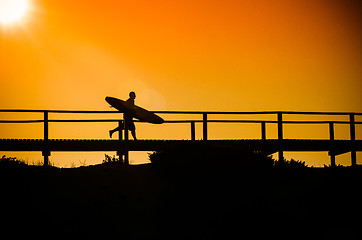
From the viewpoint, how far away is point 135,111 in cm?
1669

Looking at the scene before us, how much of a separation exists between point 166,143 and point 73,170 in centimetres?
570

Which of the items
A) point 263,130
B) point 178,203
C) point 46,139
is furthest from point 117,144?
point 178,203

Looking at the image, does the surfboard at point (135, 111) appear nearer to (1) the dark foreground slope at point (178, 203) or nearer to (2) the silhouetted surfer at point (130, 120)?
(2) the silhouetted surfer at point (130, 120)

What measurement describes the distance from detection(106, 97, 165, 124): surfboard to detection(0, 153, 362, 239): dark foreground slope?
4270 mm

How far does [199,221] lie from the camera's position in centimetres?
983

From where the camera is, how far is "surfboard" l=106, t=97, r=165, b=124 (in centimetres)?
1659

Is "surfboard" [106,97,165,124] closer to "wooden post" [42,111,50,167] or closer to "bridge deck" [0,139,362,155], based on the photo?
"bridge deck" [0,139,362,155]

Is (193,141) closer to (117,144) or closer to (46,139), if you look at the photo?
(117,144)

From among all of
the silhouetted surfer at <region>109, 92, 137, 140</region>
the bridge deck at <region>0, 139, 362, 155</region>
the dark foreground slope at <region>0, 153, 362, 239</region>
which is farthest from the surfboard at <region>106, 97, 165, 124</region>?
the dark foreground slope at <region>0, 153, 362, 239</region>

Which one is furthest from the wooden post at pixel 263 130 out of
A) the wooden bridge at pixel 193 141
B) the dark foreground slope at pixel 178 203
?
the dark foreground slope at pixel 178 203

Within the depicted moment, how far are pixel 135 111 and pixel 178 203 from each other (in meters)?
6.72

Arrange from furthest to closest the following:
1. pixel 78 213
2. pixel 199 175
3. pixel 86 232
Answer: pixel 199 175 → pixel 78 213 → pixel 86 232

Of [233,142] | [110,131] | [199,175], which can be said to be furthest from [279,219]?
[110,131]

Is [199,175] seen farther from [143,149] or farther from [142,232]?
[143,149]
